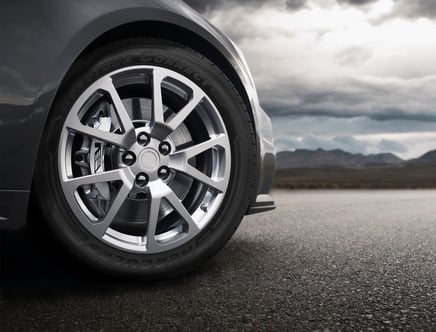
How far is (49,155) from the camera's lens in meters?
2.05

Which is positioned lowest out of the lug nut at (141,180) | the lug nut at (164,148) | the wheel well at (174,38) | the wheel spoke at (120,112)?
the lug nut at (141,180)

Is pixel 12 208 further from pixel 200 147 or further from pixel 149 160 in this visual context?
pixel 200 147

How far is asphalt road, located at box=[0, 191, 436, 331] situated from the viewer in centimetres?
174

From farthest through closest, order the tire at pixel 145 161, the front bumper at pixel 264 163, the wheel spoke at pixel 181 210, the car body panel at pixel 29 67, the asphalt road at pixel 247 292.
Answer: the front bumper at pixel 264 163 → the wheel spoke at pixel 181 210 → the tire at pixel 145 161 → the car body panel at pixel 29 67 → the asphalt road at pixel 247 292

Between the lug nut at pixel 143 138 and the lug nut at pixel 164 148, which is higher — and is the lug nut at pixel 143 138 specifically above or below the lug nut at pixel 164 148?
above

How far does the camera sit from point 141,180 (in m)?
2.17

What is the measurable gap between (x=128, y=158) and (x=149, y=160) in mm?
85

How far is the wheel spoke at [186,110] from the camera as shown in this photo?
7.37 feet

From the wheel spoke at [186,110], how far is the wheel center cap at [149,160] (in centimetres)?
14

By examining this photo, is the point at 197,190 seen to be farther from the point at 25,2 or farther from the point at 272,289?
the point at 25,2

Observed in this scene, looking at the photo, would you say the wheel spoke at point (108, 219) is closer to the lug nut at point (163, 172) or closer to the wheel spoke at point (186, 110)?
the lug nut at point (163, 172)

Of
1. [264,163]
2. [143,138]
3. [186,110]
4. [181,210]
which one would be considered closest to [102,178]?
[143,138]

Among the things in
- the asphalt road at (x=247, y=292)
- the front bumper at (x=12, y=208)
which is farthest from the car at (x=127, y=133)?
the asphalt road at (x=247, y=292)

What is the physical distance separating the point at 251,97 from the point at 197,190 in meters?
0.54
